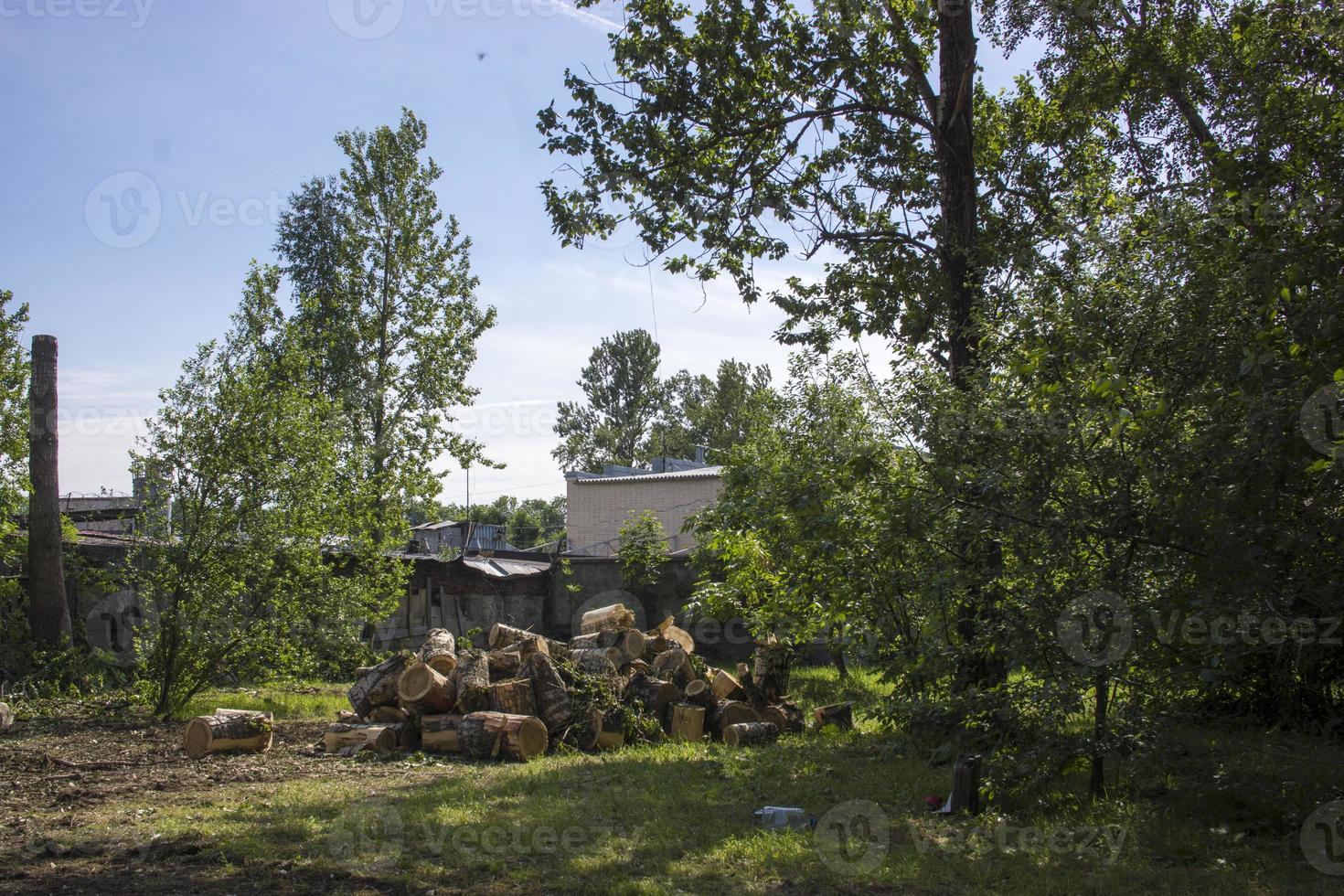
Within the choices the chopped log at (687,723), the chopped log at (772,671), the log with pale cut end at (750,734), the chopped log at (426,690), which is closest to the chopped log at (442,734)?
the chopped log at (426,690)

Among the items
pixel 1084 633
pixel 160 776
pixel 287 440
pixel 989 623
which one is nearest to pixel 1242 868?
pixel 1084 633

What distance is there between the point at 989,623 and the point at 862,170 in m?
6.85

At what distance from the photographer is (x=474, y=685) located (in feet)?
33.9

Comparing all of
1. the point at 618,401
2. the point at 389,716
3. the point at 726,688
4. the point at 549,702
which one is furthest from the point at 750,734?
the point at 618,401

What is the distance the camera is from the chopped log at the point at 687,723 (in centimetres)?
1098

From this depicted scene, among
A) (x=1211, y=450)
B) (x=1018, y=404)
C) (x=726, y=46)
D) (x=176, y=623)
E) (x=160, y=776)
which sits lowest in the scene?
(x=160, y=776)

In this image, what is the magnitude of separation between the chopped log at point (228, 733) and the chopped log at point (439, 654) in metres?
1.83

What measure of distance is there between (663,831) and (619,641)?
20.8ft

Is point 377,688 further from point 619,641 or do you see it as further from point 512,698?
point 619,641

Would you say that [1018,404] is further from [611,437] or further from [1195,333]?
[611,437]

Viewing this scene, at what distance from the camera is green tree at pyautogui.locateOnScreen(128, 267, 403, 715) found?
11.4 meters

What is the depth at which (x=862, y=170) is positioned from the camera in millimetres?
11781

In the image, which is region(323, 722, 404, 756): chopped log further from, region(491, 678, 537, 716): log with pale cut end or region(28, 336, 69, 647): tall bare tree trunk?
region(28, 336, 69, 647): tall bare tree trunk

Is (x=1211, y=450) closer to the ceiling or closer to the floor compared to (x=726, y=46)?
closer to the floor
